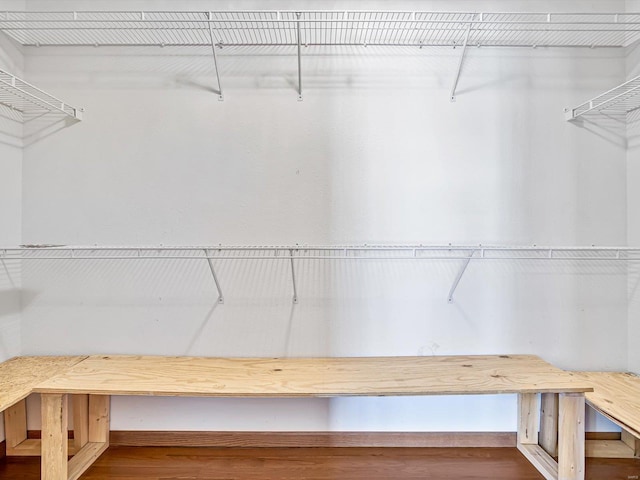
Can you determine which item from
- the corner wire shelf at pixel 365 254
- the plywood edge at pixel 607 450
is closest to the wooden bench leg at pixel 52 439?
the corner wire shelf at pixel 365 254

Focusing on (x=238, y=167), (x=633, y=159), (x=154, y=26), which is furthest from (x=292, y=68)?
(x=633, y=159)

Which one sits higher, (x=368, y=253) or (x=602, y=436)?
(x=368, y=253)

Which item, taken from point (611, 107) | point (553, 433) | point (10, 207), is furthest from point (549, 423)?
point (10, 207)

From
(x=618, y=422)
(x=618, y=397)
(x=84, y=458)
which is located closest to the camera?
(x=618, y=422)

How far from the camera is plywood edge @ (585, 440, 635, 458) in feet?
5.02

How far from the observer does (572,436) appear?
129 cm

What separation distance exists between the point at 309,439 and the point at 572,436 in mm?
1128

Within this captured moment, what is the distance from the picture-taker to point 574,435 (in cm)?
129

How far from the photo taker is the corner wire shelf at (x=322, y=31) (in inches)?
61.9

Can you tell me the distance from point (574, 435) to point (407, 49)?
1.88m

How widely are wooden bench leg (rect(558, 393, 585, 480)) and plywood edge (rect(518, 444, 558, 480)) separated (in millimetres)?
85

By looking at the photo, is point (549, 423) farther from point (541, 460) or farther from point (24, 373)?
point (24, 373)

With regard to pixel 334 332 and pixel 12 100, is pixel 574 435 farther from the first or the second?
pixel 12 100

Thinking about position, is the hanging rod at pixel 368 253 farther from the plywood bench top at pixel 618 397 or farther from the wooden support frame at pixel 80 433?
the wooden support frame at pixel 80 433
